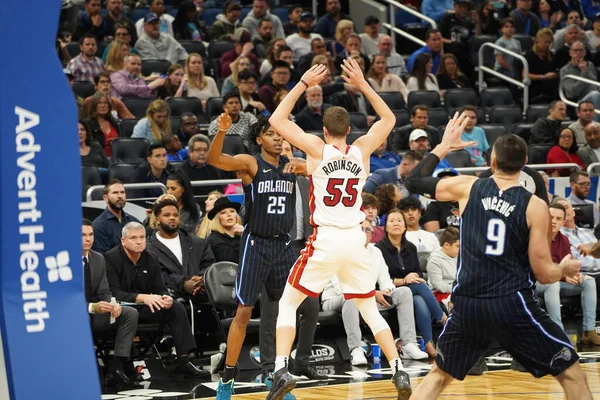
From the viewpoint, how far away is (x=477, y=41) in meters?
18.8

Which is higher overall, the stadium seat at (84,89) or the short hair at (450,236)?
the stadium seat at (84,89)

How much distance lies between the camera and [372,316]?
8.06 m

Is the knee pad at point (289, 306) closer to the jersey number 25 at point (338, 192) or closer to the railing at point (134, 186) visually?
the jersey number 25 at point (338, 192)

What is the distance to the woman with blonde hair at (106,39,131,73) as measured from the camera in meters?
15.6

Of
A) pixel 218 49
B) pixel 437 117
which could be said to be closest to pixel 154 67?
pixel 218 49

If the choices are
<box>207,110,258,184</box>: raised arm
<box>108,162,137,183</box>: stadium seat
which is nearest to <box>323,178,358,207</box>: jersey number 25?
<box>207,110,258,184</box>: raised arm

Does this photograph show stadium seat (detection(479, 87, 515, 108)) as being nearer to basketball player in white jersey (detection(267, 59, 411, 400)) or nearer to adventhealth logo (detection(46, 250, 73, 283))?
basketball player in white jersey (detection(267, 59, 411, 400))

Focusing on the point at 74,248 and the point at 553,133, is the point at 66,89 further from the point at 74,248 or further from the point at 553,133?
the point at 553,133

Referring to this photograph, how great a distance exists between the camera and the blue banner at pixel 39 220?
A: 209 inches

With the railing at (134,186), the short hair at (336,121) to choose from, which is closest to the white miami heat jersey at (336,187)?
the short hair at (336,121)

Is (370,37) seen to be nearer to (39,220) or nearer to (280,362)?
(280,362)

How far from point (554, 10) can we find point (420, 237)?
10044 mm

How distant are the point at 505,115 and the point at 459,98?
2.51 feet

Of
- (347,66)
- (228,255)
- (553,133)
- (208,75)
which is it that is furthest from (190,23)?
(347,66)
